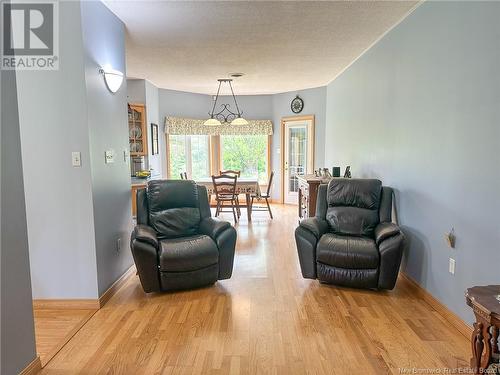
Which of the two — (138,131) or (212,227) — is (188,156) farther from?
(212,227)

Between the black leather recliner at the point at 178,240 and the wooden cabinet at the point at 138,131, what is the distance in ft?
7.91

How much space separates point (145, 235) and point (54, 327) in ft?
3.07

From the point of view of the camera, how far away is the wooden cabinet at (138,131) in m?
5.62

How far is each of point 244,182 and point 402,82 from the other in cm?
320

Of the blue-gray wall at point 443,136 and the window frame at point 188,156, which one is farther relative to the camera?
the window frame at point 188,156

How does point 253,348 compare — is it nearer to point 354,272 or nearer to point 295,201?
point 354,272

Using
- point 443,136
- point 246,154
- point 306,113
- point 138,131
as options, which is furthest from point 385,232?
point 246,154

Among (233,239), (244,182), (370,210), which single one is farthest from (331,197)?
(244,182)

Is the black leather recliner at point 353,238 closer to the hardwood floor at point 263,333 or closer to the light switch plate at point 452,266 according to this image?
the hardwood floor at point 263,333

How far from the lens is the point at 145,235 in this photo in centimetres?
295

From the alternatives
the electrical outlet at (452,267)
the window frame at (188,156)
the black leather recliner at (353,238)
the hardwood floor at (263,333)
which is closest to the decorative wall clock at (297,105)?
the window frame at (188,156)

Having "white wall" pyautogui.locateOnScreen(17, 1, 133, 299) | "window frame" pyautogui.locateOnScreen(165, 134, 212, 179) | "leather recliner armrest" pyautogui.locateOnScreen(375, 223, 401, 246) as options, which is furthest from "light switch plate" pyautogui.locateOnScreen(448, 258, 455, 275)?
"window frame" pyautogui.locateOnScreen(165, 134, 212, 179)

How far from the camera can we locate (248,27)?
338 centimetres

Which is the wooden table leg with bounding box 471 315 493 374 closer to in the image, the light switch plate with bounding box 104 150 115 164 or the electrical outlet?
the electrical outlet
